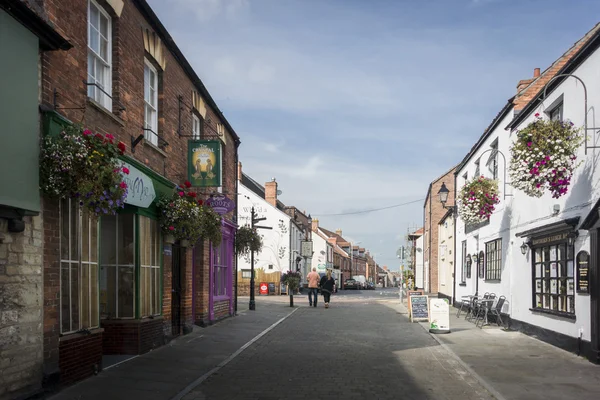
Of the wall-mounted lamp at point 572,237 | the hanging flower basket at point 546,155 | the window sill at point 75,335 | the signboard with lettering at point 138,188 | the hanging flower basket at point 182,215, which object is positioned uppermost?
the hanging flower basket at point 546,155

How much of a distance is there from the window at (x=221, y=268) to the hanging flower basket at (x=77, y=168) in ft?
34.1

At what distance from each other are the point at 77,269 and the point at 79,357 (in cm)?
122

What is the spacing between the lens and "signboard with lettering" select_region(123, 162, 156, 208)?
31.9ft

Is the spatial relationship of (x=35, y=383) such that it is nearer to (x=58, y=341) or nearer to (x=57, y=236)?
(x=58, y=341)

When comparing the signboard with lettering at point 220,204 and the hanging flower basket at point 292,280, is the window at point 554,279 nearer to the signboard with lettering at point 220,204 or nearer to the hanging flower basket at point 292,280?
the signboard with lettering at point 220,204

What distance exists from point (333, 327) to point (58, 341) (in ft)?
35.0

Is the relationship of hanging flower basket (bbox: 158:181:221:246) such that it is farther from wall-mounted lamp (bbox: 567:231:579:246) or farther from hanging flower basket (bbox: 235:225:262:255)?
hanging flower basket (bbox: 235:225:262:255)

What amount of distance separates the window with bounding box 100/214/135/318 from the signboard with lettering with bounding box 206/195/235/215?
13.2 feet

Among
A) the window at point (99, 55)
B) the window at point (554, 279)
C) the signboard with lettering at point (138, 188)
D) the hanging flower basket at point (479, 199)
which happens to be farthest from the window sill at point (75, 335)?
the hanging flower basket at point (479, 199)

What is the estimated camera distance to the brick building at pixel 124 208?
7.61m

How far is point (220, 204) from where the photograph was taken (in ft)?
48.6

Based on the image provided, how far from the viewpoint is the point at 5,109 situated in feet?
20.4

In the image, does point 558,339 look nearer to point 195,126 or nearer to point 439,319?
point 439,319

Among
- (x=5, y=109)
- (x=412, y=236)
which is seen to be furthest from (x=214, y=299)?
(x=412, y=236)
